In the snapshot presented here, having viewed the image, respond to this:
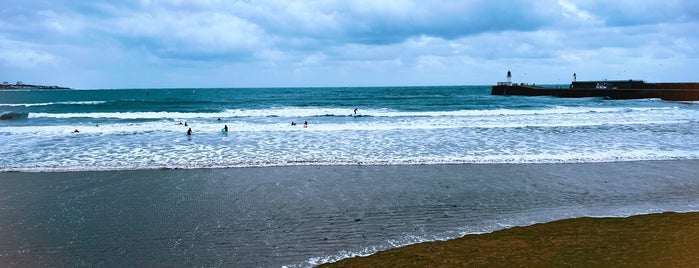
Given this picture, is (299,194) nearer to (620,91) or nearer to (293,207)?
(293,207)

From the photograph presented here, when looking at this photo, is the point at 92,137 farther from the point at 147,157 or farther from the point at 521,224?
the point at 521,224

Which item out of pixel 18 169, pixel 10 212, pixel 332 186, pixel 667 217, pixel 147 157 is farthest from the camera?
pixel 147 157

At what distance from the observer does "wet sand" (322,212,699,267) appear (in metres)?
6.91

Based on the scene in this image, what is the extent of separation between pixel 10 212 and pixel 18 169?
22.3ft

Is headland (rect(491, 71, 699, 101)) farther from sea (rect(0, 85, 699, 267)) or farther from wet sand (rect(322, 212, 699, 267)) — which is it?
wet sand (rect(322, 212, 699, 267))

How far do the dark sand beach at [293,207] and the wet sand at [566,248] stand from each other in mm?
315

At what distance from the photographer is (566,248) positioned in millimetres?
7551

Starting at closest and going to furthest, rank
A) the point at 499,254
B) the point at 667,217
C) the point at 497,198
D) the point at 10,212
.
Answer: the point at 499,254
the point at 667,217
the point at 10,212
the point at 497,198

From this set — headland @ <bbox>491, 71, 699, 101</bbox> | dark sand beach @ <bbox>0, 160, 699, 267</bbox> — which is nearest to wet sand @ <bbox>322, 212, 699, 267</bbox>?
dark sand beach @ <bbox>0, 160, 699, 267</bbox>

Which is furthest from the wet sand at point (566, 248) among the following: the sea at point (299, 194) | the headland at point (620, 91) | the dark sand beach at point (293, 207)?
the headland at point (620, 91)

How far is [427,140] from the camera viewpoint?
2497 centimetres

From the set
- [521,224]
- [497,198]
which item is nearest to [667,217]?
[521,224]

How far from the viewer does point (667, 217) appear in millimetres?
9430

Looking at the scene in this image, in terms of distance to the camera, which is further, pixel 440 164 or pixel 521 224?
pixel 440 164
